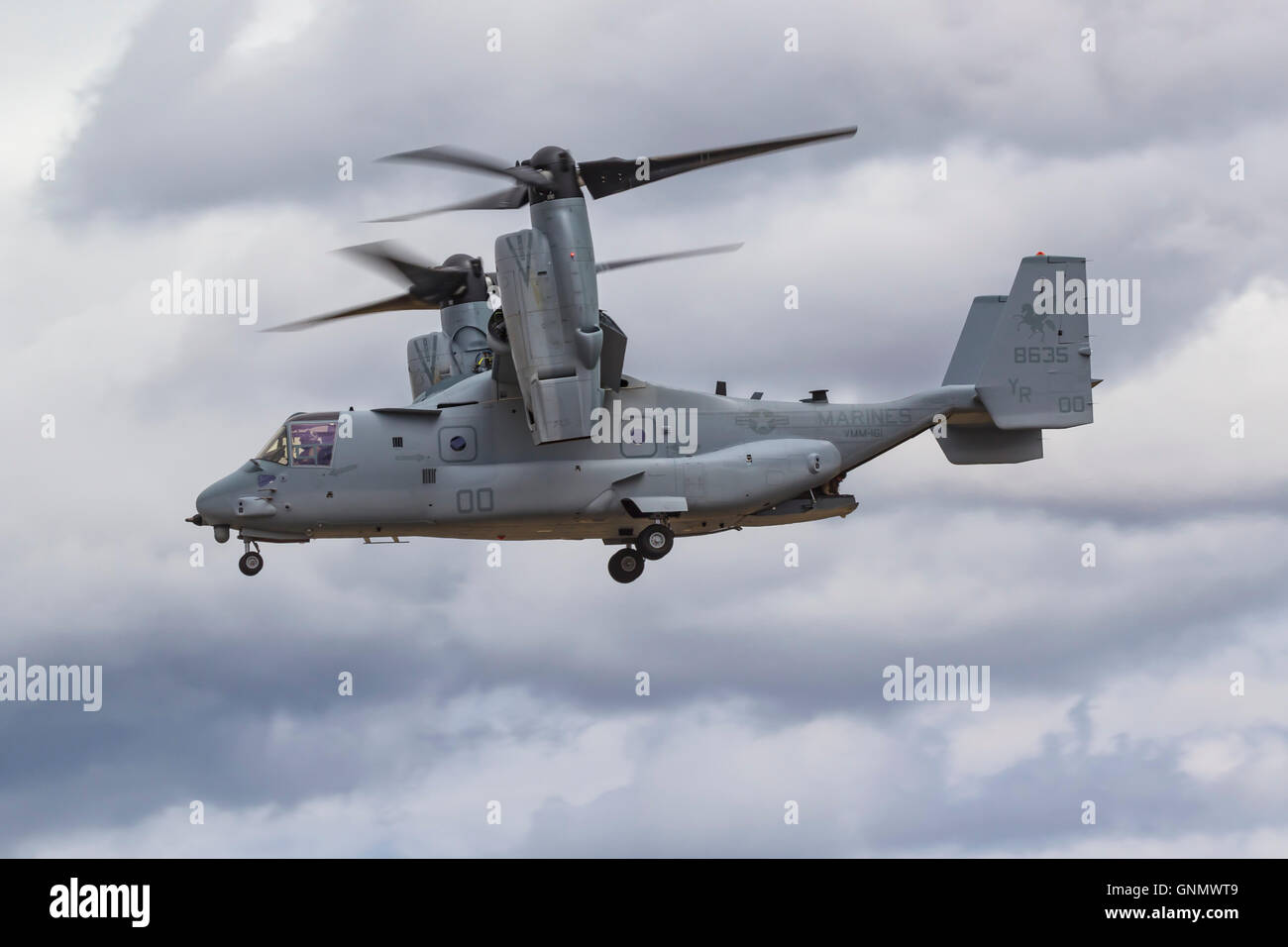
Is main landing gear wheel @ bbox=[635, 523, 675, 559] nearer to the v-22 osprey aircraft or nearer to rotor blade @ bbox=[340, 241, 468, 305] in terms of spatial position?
the v-22 osprey aircraft

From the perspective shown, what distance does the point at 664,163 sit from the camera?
30.8 metres

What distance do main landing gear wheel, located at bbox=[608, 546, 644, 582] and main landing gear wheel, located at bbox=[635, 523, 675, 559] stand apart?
963 mm

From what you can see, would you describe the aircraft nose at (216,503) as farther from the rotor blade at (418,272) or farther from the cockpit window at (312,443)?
the rotor blade at (418,272)

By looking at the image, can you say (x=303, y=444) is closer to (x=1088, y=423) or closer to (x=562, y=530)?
(x=562, y=530)

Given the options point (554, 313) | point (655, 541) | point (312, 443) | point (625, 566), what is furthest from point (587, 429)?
point (312, 443)

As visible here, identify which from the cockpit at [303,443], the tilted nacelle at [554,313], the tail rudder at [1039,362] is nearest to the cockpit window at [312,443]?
the cockpit at [303,443]

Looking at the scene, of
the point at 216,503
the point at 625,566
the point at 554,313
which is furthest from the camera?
the point at 625,566

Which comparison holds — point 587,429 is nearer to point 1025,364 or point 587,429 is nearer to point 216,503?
point 216,503

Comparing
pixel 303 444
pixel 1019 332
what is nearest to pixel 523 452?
pixel 303 444

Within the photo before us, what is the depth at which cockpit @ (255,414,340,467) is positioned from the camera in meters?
31.5

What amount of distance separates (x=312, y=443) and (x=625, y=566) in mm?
6135

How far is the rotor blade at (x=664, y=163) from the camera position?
30281 mm

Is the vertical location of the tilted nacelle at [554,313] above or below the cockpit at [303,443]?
above

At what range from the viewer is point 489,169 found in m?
30.2
